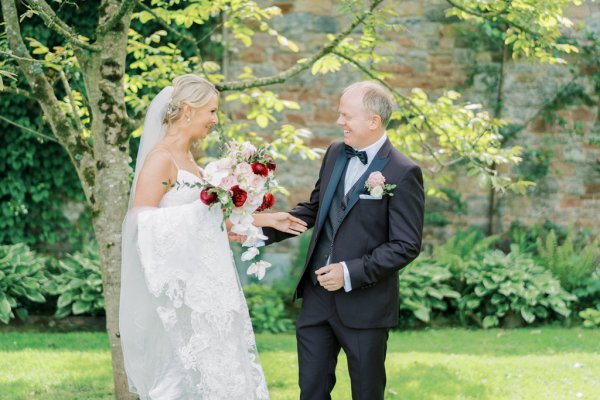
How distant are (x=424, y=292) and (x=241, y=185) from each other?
188 inches

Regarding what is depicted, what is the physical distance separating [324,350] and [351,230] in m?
0.60

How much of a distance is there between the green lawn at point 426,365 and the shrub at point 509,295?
24 centimetres

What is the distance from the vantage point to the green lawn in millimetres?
5871

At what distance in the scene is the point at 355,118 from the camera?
4074 millimetres

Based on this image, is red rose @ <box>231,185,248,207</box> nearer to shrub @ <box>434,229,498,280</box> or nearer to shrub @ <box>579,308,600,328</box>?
shrub @ <box>434,229,498,280</box>

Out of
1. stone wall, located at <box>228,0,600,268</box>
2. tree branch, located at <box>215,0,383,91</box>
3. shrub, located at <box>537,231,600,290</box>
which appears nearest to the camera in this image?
tree branch, located at <box>215,0,383,91</box>

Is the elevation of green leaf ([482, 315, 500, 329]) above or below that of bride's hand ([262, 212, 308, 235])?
below

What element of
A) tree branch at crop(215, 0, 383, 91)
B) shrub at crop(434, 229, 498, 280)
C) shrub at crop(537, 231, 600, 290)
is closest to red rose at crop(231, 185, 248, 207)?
tree branch at crop(215, 0, 383, 91)

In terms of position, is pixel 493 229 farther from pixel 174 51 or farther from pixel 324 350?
pixel 324 350

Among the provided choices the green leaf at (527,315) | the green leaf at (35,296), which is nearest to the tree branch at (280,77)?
the green leaf at (35,296)

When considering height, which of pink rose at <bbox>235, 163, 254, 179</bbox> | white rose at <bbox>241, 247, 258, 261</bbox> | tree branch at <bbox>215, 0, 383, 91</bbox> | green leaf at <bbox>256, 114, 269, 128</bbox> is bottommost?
white rose at <bbox>241, 247, 258, 261</bbox>

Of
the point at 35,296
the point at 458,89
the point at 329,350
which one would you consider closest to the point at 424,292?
the point at 458,89

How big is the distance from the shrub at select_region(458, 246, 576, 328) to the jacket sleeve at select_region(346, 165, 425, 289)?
448 cm

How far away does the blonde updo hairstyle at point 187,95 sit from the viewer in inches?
163
